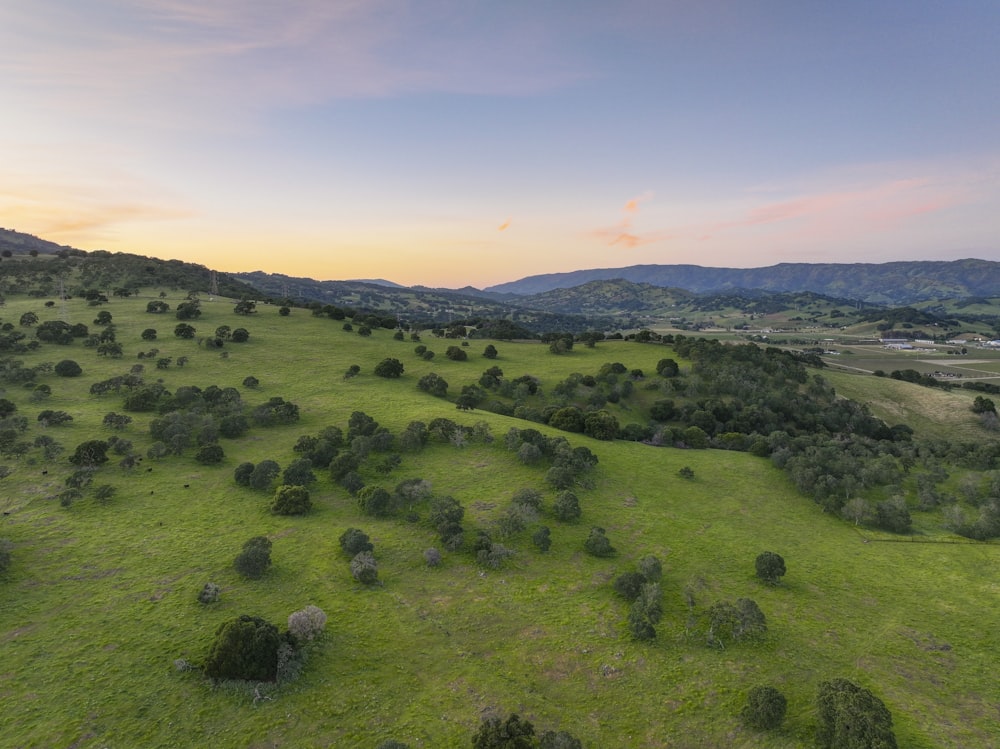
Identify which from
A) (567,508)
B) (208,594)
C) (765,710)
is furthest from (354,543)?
(765,710)

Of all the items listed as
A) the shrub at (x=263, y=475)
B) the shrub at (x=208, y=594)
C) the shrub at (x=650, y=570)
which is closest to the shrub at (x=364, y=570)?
the shrub at (x=208, y=594)

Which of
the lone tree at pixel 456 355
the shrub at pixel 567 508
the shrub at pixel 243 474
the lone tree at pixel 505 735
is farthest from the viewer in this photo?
the lone tree at pixel 456 355

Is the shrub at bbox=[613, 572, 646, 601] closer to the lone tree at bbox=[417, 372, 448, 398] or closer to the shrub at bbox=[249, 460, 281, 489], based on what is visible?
the shrub at bbox=[249, 460, 281, 489]

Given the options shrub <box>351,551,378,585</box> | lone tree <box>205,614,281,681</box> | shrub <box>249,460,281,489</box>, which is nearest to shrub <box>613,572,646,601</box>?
shrub <box>351,551,378,585</box>

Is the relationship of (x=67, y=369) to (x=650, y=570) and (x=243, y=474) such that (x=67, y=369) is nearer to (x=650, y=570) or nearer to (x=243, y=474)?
(x=243, y=474)

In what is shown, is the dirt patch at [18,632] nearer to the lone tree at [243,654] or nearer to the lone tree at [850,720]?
the lone tree at [243,654]

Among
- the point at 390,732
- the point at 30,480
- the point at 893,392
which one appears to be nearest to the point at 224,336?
the point at 30,480
